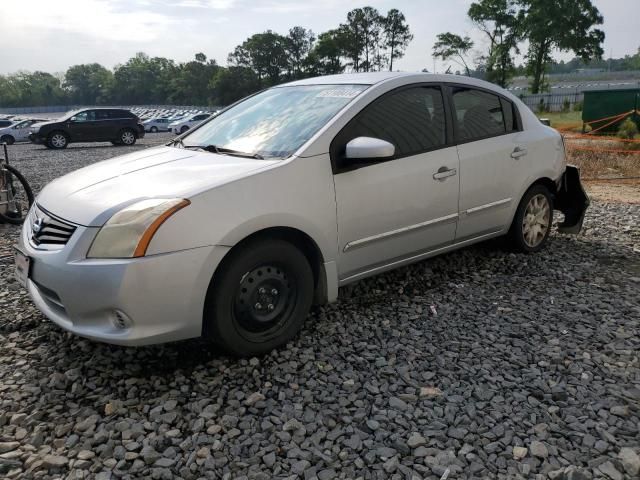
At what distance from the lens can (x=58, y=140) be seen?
69.1ft

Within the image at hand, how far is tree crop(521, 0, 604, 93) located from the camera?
45969 millimetres

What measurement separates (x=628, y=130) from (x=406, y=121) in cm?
1502

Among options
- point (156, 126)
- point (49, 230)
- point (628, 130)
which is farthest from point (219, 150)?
point (156, 126)

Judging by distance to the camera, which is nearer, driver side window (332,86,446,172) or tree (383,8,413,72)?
driver side window (332,86,446,172)

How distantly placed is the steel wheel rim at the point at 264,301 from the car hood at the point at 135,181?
23.0 inches

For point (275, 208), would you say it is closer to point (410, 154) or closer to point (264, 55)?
point (410, 154)

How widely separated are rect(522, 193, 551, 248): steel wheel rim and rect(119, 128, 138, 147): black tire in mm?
20170

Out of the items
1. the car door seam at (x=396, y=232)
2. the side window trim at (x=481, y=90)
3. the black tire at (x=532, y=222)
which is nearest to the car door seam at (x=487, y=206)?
the car door seam at (x=396, y=232)

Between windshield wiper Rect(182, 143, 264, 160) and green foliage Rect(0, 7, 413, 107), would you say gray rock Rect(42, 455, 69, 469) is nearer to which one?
windshield wiper Rect(182, 143, 264, 160)

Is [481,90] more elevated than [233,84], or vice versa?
[233,84]

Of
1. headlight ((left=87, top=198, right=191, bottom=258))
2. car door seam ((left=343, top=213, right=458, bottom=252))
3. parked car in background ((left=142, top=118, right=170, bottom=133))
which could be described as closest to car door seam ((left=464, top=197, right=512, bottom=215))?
car door seam ((left=343, top=213, right=458, bottom=252))

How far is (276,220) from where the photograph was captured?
3053mm

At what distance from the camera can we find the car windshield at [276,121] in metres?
3.46

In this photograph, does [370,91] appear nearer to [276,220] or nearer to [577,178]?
[276,220]
